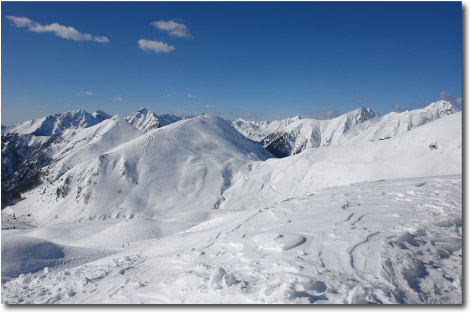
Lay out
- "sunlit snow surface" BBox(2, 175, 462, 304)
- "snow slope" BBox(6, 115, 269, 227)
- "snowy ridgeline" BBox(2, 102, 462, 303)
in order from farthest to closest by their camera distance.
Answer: "snow slope" BBox(6, 115, 269, 227), "snowy ridgeline" BBox(2, 102, 462, 303), "sunlit snow surface" BBox(2, 175, 462, 304)

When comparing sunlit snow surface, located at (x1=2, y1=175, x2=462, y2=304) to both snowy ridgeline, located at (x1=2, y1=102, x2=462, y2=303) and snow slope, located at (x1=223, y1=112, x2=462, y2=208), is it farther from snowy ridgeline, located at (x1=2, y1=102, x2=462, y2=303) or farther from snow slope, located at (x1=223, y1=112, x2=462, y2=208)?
snow slope, located at (x1=223, y1=112, x2=462, y2=208)

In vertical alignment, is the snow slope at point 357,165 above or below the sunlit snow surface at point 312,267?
above

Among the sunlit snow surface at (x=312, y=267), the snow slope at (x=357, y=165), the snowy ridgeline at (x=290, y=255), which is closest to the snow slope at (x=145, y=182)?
the snow slope at (x=357, y=165)

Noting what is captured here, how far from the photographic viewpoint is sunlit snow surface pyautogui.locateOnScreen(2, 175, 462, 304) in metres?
6.26

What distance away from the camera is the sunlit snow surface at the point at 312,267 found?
20.5 ft

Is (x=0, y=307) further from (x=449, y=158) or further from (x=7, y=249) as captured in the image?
(x=449, y=158)

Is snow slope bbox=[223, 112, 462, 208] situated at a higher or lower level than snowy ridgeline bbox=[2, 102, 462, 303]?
higher

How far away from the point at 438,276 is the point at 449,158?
3197cm

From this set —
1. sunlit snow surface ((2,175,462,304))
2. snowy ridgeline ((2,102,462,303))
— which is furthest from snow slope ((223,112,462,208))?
sunlit snow surface ((2,175,462,304))

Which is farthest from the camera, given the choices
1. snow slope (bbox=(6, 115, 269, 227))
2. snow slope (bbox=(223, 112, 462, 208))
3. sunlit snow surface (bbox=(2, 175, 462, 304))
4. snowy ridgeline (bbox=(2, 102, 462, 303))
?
snow slope (bbox=(6, 115, 269, 227))

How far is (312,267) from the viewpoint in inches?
280

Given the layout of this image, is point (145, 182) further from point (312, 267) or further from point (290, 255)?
point (312, 267)

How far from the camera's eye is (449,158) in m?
31.1

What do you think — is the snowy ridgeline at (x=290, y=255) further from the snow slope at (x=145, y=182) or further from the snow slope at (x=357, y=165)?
the snow slope at (x=145, y=182)
